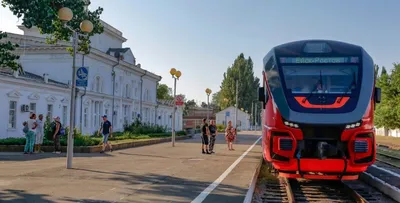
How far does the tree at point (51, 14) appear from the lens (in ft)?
44.4

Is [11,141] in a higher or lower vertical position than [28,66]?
lower

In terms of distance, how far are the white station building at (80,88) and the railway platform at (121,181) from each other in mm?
16977

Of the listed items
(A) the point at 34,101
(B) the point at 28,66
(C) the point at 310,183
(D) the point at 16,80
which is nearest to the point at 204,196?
(C) the point at 310,183

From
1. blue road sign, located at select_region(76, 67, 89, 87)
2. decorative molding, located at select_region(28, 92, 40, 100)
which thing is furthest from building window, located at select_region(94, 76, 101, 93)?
blue road sign, located at select_region(76, 67, 89, 87)

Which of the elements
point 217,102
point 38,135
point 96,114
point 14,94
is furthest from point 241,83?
point 38,135

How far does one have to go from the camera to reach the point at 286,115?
9.74 meters

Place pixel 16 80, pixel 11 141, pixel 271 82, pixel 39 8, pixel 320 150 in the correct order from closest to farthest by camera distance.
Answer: pixel 320 150
pixel 271 82
pixel 39 8
pixel 11 141
pixel 16 80

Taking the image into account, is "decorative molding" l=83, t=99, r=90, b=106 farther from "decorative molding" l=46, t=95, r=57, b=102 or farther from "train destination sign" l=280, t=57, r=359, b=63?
"train destination sign" l=280, t=57, r=359, b=63

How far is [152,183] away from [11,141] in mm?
12538

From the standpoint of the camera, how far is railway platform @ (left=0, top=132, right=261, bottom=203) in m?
9.19

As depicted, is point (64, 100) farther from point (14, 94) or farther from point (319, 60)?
point (319, 60)

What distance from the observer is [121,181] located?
11367 mm

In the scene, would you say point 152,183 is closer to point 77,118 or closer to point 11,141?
point 11,141

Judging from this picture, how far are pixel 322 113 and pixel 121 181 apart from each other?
203 inches
